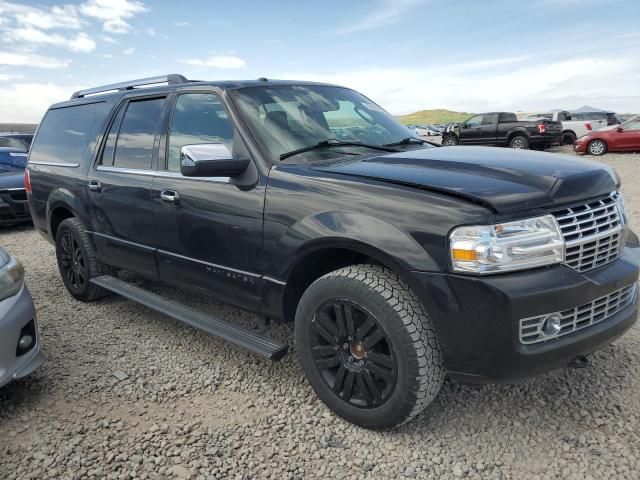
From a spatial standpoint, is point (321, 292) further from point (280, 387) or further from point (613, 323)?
point (613, 323)

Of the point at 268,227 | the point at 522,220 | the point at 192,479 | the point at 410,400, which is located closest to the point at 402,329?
the point at 410,400

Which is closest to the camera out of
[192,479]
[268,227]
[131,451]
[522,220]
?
[522,220]

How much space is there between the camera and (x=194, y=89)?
3.41 metres

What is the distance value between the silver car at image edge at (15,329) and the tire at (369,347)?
1.60m

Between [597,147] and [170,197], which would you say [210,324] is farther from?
[597,147]

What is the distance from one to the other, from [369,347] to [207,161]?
4.27 ft

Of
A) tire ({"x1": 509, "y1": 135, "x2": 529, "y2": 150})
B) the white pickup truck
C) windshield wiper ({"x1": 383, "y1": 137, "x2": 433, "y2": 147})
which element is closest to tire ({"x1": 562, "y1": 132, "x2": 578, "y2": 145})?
the white pickup truck

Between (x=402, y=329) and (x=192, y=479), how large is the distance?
1189 millimetres

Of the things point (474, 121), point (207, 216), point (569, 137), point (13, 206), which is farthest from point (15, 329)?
point (569, 137)

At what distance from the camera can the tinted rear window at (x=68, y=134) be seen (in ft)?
14.2

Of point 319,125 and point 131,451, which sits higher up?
point 319,125

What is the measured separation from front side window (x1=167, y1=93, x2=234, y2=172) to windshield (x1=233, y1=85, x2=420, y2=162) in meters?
0.16

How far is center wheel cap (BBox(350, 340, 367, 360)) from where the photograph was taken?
249cm

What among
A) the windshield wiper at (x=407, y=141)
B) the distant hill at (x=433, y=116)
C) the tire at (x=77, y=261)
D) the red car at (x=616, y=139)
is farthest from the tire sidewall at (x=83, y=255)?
the distant hill at (x=433, y=116)
